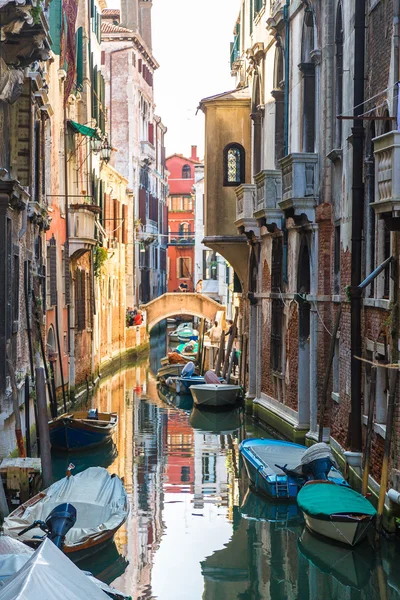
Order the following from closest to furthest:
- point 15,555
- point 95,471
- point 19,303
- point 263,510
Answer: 1. point 15,555
2. point 95,471
3. point 263,510
4. point 19,303

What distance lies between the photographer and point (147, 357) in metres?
43.4

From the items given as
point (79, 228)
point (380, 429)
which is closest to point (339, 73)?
point (380, 429)

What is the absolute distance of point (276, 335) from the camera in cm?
2164

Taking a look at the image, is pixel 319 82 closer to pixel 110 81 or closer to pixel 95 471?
pixel 95 471

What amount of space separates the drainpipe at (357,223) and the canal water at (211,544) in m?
1.66

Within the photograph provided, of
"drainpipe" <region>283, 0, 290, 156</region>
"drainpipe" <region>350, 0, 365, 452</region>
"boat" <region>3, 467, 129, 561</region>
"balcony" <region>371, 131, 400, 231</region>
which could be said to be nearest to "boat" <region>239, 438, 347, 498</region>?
"drainpipe" <region>350, 0, 365, 452</region>

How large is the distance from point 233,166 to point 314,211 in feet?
24.5

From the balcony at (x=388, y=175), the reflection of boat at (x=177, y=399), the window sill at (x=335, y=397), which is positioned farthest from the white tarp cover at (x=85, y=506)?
the reflection of boat at (x=177, y=399)

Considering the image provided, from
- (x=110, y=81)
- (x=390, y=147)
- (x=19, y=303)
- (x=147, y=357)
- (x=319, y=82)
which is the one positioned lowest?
(x=147, y=357)

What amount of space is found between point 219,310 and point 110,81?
41.9 ft

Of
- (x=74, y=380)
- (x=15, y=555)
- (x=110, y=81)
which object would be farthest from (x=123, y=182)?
(x=15, y=555)

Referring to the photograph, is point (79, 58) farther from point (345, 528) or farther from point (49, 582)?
point (49, 582)

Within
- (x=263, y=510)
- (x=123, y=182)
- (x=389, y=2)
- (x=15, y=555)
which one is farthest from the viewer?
(x=123, y=182)

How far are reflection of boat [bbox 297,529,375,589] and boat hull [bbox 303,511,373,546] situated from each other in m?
0.11
